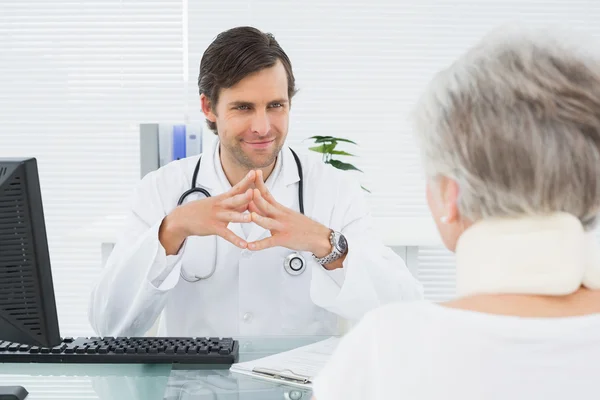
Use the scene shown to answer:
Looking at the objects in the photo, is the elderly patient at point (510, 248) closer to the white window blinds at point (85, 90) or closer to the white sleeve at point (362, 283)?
the white sleeve at point (362, 283)

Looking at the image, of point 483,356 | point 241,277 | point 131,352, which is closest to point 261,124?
point 241,277

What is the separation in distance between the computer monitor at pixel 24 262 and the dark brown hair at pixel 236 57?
2.91 ft

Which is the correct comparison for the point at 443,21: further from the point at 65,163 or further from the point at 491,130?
the point at 491,130

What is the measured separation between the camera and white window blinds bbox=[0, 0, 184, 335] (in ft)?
11.8

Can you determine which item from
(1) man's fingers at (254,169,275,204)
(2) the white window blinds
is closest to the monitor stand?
(1) man's fingers at (254,169,275,204)

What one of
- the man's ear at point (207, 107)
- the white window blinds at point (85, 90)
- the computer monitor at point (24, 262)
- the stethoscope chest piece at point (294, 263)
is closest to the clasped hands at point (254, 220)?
the stethoscope chest piece at point (294, 263)

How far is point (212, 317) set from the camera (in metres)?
1.94

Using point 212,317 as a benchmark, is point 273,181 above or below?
above

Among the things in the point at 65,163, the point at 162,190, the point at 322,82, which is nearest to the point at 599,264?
the point at 162,190

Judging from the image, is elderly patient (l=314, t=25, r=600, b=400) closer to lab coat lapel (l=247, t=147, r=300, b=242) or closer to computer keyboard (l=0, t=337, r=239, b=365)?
computer keyboard (l=0, t=337, r=239, b=365)

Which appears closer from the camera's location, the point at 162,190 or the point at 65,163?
the point at 162,190

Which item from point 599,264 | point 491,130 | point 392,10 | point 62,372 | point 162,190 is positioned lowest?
point 62,372

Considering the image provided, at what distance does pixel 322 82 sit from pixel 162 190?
1.76m

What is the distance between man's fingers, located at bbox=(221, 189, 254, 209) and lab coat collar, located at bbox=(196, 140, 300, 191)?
371 mm
